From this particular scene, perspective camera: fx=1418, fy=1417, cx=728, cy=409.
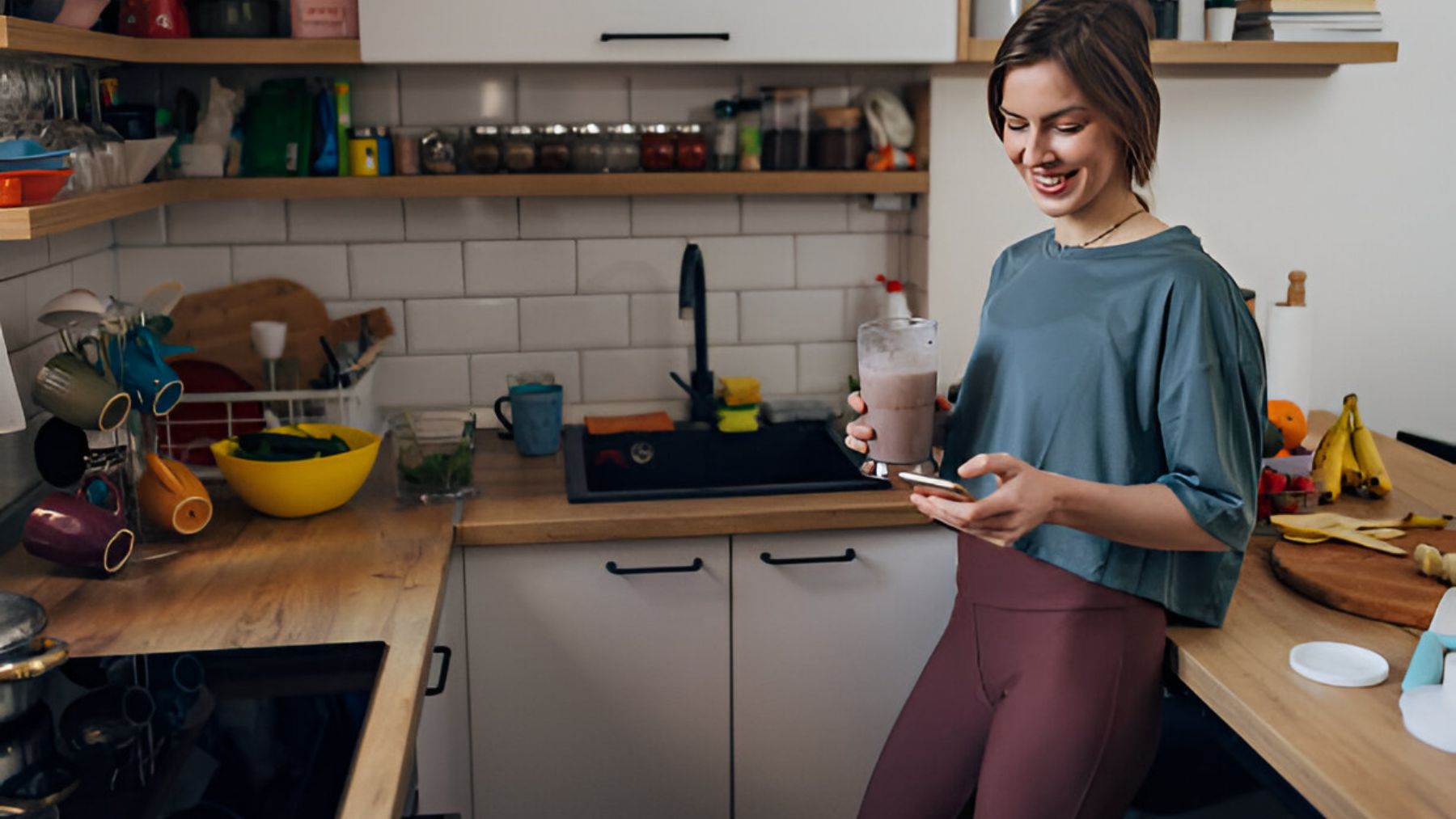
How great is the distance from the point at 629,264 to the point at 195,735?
69.6 inches

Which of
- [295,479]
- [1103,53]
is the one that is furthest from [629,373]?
[1103,53]

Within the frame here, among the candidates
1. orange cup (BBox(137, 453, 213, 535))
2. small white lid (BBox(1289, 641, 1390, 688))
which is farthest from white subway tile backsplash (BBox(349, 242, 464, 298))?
small white lid (BBox(1289, 641, 1390, 688))

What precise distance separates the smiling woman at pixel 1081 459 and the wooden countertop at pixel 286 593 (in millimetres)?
646

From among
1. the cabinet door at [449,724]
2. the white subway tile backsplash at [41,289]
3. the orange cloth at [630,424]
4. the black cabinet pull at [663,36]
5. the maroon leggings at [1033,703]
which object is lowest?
the cabinet door at [449,724]

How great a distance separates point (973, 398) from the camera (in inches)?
73.7

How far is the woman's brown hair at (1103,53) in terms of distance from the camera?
1.59m

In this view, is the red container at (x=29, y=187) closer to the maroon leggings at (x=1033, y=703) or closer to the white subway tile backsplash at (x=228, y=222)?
the white subway tile backsplash at (x=228, y=222)

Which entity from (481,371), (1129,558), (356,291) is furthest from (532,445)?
(1129,558)

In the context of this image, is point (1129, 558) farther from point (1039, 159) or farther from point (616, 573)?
point (616, 573)

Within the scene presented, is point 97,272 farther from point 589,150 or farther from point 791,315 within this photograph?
point 791,315

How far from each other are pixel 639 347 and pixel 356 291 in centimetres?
61

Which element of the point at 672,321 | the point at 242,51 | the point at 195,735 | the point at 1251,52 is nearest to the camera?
the point at 195,735

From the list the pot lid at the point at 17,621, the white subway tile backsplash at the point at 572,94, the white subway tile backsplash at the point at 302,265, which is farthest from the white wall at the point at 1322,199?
the pot lid at the point at 17,621

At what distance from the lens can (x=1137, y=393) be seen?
1.69m
